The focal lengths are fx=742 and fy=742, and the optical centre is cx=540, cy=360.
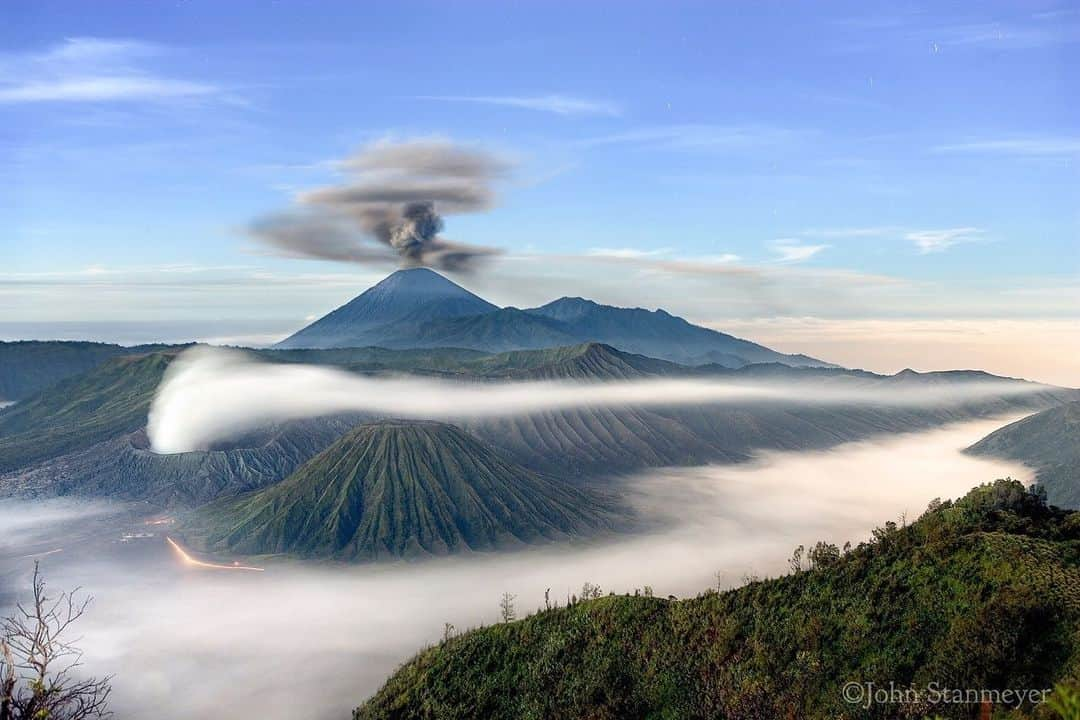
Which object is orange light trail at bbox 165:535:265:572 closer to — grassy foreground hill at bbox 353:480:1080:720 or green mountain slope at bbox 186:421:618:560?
green mountain slope at bbox 186:421:618:560

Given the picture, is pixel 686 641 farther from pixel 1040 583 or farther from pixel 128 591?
pixel 128 591

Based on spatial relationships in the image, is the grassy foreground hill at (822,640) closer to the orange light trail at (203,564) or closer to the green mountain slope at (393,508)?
the orange light trail at (203,564)

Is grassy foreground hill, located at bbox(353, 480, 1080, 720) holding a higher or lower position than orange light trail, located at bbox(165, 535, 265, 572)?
higher

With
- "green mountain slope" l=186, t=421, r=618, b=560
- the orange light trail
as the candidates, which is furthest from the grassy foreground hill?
"green mountain slope" l=186, t=421, r=618, b=560

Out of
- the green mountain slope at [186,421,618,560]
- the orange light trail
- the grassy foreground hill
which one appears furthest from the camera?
the green mountain slope at [186,421,618,560]

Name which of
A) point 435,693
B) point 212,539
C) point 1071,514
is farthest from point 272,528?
point 1071,514

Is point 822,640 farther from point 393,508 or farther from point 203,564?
point 393,508

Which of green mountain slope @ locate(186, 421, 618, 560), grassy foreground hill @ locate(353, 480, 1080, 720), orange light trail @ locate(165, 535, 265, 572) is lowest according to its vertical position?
orange light trail @ locate(165, 535, 265, 572)
